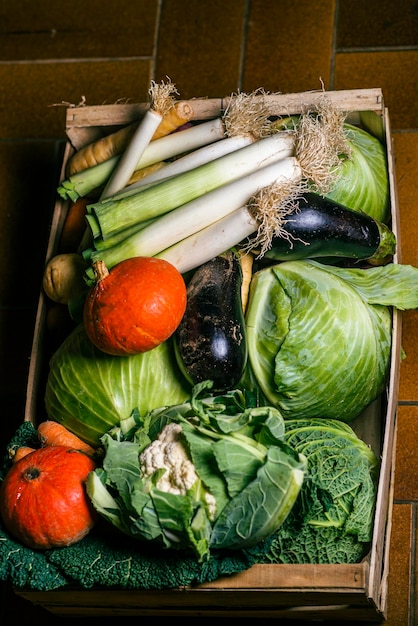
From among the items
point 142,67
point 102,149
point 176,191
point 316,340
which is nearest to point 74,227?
point 102,149

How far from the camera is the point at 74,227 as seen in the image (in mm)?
1620

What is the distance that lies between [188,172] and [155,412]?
396 mm

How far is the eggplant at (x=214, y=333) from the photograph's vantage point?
1.36 metres

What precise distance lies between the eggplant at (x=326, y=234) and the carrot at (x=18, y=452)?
50cm

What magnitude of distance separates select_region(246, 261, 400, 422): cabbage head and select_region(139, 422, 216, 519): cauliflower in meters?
0.21

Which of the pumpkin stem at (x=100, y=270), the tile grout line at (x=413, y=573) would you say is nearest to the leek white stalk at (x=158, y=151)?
the pumpkin stem at (x=100, y=270)

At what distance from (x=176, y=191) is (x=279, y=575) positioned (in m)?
0.62

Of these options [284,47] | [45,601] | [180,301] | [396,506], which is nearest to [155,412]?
[180,301]

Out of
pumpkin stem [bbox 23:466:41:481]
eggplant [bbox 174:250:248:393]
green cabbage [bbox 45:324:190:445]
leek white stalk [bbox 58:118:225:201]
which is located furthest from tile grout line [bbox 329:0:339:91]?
pumpkin stem [bbox 23:466:41:481]

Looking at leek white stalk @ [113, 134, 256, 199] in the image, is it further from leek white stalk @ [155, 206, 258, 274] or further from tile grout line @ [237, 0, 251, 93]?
tile grout line @ [237, 0, 251, 93]

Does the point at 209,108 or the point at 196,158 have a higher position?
the point at 209,108

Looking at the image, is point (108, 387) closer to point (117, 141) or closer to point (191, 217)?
point (191, 217)

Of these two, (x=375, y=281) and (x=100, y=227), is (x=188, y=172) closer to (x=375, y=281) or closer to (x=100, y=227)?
(x=100, y=227)

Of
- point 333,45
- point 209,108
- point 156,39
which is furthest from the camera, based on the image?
point 156,39
